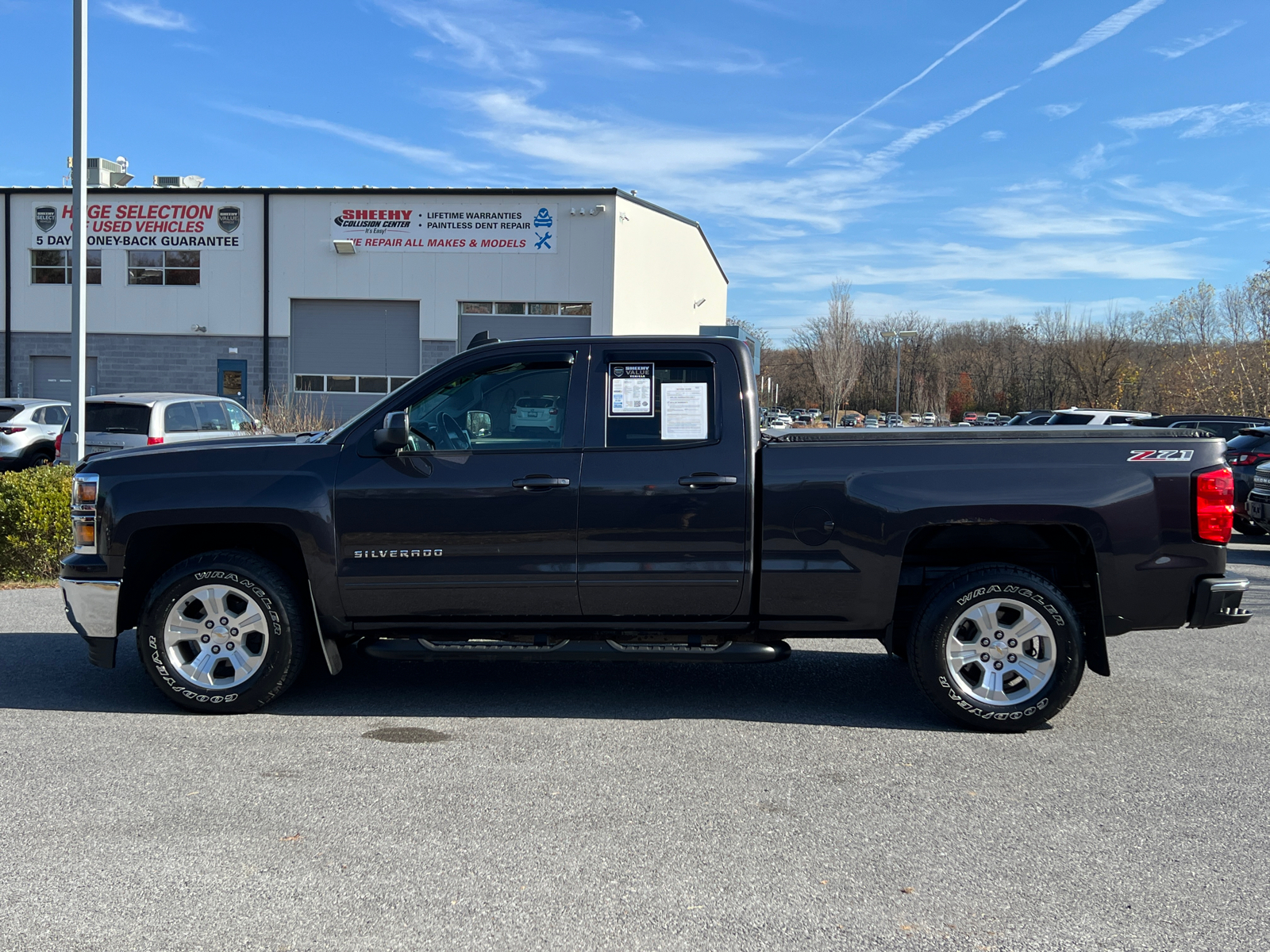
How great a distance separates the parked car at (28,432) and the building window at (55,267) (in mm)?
17334

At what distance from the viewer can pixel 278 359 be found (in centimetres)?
3434

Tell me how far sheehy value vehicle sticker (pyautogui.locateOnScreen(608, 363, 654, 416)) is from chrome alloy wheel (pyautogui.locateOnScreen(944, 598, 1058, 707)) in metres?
1.96

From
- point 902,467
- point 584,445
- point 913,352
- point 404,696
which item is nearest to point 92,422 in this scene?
point 404,696

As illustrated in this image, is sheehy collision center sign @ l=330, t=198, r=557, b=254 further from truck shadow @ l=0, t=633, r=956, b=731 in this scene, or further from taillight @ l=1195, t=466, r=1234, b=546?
taillight @ l=1195, t=466, r=1234, b=546

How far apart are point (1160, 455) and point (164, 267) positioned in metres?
35.4

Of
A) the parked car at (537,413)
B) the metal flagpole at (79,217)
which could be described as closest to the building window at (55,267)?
the metal flagpole at (79,217)

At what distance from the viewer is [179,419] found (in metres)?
13.9

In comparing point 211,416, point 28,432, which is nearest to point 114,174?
point 28,432

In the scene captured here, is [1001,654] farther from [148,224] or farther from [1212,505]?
Result: [148,224]

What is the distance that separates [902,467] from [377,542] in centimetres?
272

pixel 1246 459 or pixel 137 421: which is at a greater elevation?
pixel 137 421

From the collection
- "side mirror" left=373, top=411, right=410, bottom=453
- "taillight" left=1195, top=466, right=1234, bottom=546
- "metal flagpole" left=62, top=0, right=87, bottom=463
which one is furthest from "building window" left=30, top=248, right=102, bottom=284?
"taillight" left=1195, top=466, right=1234, bottom=546

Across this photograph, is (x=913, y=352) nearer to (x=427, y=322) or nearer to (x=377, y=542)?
(x=427, y=322)

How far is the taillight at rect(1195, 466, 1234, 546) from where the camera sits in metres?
5.13
